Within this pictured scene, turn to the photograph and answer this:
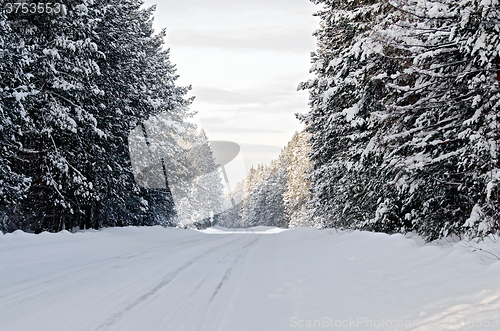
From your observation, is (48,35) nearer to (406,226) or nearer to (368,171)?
(368,171)

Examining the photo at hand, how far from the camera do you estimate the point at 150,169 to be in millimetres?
21047

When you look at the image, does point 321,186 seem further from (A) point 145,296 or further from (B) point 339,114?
(A) point 145,296

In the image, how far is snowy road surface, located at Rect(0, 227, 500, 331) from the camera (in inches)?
148

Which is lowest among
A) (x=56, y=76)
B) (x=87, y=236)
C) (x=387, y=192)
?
(x=87, y=236)

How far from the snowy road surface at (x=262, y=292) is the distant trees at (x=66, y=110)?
480 centimetres

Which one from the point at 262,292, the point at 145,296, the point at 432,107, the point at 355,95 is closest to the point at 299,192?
the point at 355,95

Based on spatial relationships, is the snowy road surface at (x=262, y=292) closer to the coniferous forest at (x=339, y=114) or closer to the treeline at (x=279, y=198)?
the coniferous forest at (x=339, y=114)

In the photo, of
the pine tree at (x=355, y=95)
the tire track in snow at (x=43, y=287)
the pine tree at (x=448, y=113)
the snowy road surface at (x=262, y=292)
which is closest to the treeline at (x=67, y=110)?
the snowy road surface at (x=262, y=292)

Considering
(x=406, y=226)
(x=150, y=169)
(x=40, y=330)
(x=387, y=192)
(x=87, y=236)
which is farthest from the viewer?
(x=150, y=169)

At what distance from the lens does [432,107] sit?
7574 millimetres

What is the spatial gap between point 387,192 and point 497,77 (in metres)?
4.25

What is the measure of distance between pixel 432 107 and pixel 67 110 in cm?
1246

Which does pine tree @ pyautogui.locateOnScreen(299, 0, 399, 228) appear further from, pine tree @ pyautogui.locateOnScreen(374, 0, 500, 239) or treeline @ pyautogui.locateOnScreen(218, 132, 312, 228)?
Result: treeline @ pyautogui.locateOnScreen(218, 132, 312, 228)

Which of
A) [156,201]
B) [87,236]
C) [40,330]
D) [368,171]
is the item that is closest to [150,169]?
[156,201]
